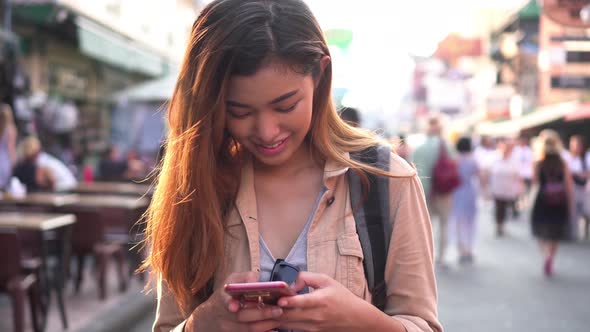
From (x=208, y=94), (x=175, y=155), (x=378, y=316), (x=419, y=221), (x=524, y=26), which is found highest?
(x=524, y=26)

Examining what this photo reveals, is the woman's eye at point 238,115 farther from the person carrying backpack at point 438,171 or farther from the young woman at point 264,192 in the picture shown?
the person carrying backpack at point 438,171

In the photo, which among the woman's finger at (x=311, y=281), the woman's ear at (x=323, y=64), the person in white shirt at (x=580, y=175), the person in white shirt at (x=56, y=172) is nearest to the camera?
the woman's finger at (x=311, y=281)

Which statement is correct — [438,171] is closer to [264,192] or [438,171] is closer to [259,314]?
[264,192]

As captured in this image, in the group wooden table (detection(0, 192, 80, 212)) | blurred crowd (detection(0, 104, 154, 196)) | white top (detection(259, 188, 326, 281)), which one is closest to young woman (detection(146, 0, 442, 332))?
white top (detection(259, 188, 326, 281))

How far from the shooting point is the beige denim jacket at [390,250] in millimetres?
1673

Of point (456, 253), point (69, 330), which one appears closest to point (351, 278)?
point (69, 330)

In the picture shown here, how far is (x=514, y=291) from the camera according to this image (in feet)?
25.3

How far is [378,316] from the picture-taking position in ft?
5.24

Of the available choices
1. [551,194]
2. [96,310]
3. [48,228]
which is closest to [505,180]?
[551,194]

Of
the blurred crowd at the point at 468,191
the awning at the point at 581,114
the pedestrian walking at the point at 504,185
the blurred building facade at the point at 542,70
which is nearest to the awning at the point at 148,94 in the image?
the blurred crowd at the point at 468,191

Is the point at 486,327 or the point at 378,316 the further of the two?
the point at 486,327

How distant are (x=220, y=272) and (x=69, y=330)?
4.51 meters

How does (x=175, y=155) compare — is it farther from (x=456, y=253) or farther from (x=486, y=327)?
(x=456, y=253)

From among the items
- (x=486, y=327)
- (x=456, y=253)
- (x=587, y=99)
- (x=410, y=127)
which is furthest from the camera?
(x=410, y=127)
